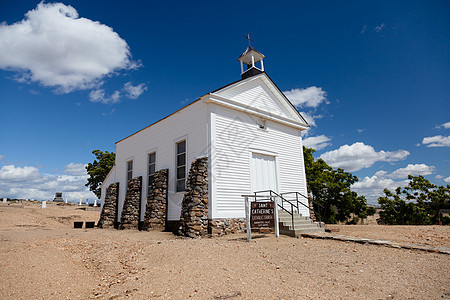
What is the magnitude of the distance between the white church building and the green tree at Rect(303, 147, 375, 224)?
10783 mm

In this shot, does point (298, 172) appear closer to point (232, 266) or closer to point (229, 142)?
point (229, 142)

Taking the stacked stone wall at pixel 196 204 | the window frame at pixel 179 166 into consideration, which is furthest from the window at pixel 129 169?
the stacked stone wall at pixel 196 204

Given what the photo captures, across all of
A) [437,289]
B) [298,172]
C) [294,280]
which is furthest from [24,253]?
[298,172]

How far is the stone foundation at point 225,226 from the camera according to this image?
35.4 ft

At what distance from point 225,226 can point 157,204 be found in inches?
152

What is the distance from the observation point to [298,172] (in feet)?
50.2

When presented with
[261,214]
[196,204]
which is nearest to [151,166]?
[196,204]

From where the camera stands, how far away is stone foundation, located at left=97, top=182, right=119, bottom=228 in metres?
17.5

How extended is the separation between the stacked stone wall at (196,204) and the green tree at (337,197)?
16389mm

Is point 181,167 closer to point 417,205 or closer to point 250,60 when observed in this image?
point 250,60

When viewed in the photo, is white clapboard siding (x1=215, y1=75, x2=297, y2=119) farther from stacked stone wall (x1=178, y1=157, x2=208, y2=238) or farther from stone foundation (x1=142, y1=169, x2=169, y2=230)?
stone foundation (x1=142, y1=169, x2=169, y2=230)

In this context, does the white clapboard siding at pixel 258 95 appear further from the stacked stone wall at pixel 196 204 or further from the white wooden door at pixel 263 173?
the stacked stone wall at pixel 196 204

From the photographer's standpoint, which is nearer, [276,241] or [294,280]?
[294,280]

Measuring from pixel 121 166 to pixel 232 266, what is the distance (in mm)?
15358
